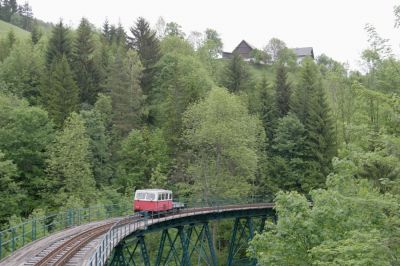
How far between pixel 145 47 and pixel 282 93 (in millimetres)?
19990

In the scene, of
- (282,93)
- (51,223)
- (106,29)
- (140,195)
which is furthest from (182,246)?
(106,29)

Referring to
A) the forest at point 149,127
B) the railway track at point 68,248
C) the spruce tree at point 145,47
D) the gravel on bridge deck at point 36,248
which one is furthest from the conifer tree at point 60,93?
the railway track at point 68,248

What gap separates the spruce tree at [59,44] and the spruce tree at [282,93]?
86.0 feet

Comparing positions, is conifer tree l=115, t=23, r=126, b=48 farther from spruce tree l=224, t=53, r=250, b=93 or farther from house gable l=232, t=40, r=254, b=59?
house gable l=232, t=40, r=254, b=59

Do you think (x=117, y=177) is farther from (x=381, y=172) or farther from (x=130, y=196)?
(x=381, y=172)

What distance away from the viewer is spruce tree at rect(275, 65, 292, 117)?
5912 cm

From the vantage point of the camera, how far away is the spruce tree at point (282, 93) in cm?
5912

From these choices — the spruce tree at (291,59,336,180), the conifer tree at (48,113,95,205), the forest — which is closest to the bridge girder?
the forest

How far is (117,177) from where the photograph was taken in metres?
49.4

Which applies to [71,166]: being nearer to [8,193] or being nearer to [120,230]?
[8,193]

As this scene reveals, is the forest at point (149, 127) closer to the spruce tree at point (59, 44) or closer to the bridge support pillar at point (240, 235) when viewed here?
the spruce tree at point (59, 44)

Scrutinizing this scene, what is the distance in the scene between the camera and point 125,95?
55406mm

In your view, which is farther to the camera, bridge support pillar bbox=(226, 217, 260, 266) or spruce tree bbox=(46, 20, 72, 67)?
spruce tree bbox=(46, 20, 72, 67)

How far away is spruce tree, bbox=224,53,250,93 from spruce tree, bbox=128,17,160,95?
1010cm
